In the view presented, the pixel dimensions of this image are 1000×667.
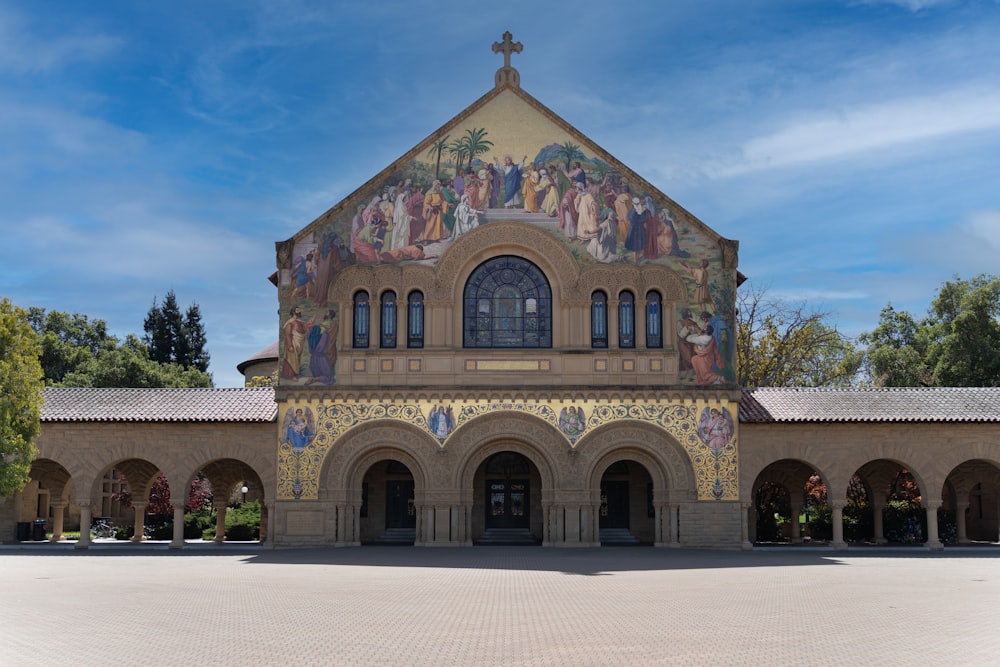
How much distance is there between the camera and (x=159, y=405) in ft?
122

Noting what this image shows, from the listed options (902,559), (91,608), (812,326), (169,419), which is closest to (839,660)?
(91,608)

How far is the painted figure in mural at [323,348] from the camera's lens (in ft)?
116

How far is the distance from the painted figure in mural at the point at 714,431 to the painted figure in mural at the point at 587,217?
276 inches

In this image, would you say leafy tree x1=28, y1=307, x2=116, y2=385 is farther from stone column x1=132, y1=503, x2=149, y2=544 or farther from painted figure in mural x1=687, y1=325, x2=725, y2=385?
painted figure in mural x1=687, y1=325, x2=725, y2=385

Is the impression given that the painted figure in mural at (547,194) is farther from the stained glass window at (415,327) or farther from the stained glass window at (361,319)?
the stained glass window at (361,319)

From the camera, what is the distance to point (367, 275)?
35875mm

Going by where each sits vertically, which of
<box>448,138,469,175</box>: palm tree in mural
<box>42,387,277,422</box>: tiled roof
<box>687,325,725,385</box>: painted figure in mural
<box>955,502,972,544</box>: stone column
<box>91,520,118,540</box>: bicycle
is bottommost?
<box>91,520,118,540</box>: bicycle

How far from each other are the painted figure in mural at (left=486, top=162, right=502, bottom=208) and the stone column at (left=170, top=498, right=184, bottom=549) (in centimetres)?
1446

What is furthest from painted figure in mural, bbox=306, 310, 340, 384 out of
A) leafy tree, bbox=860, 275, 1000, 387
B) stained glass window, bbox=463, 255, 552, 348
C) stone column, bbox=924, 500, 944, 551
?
leafy tree, bbox=860, 275, 1000, 387

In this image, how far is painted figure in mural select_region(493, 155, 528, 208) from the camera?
119ft

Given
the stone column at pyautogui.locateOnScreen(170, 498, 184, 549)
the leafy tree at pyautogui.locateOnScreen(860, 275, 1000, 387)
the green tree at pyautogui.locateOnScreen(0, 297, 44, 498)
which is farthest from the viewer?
the leafy tree at pyautogui.locateOnScreen(860, 275, 1000, 387)

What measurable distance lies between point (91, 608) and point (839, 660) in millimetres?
12431

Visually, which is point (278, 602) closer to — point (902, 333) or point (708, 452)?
point (708, 452)

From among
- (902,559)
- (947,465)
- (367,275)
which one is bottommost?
(902,559)
